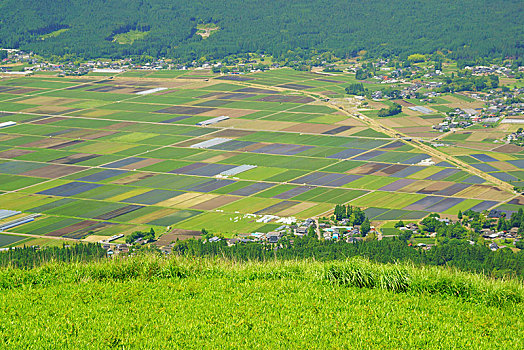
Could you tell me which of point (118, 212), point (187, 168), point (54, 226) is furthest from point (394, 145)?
point (54, 226)

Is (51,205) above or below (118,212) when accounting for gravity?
above

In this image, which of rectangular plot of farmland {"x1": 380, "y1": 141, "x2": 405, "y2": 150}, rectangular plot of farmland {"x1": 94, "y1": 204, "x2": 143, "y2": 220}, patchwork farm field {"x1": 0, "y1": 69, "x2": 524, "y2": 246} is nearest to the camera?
rectangular plot of farmland {"x1": 94, "y1": 204, "x2": 143, "y2": 220}

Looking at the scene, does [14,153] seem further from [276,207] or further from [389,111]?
[389,111]

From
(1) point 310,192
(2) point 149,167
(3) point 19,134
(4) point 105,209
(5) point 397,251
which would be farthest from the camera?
(3) point 19,134

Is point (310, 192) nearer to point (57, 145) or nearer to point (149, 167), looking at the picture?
point (149, 167)

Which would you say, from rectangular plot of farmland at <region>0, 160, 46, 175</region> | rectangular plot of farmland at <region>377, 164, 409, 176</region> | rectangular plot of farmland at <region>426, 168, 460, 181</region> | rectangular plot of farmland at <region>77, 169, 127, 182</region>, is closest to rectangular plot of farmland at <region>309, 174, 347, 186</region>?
rectangular plot of farmland at <region>377, 164, 409, 176</region>

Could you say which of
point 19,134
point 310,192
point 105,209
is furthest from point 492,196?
point 19,134

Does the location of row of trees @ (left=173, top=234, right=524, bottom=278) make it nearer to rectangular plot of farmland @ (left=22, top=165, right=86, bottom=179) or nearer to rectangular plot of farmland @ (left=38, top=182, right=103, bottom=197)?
rectangular plot of farmland @ (left=38, top=182, right=103, bottom=197)
